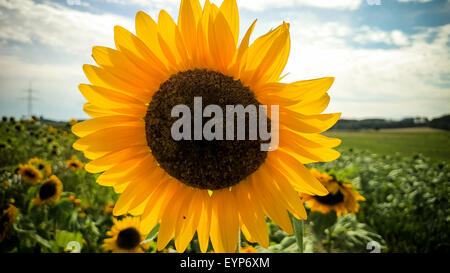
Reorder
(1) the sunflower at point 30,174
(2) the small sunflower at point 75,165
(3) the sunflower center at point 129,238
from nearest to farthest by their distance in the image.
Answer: (3) the sunflower center at point 129,238 → (1) the sunflower at point 30,174 → (2) the small sunflower at point 75,165

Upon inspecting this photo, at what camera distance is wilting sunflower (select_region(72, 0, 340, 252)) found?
650 mm

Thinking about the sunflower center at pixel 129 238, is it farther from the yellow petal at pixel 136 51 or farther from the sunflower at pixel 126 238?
the yellow petal at pixel 136 51

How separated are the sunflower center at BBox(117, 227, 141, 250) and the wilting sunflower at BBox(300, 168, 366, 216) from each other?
1090mm

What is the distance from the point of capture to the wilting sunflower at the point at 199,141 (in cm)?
65

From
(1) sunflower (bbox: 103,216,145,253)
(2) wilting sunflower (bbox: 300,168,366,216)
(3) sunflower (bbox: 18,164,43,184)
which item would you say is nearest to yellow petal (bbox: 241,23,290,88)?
(2) wilting sunflower (bbox: 300,168,366,216)

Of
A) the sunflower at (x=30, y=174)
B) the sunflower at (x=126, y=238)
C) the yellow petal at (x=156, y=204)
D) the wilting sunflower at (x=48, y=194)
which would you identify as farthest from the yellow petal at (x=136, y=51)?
the sunflower at (x=30, y=174)

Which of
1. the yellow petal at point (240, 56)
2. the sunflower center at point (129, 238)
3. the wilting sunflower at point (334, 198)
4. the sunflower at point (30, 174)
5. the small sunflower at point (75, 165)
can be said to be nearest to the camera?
the yellow petal at point (240, 56)

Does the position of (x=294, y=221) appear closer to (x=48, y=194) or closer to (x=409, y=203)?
(x=48, y=194)

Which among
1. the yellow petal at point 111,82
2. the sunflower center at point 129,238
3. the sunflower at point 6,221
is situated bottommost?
the sunflower center at point 129,238

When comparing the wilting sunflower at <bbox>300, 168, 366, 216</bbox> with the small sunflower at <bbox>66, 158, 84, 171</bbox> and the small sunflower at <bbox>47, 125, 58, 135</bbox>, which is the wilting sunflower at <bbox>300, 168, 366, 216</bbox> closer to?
the small sunflower at <bbox>66, 158, 84, 171</bbox>

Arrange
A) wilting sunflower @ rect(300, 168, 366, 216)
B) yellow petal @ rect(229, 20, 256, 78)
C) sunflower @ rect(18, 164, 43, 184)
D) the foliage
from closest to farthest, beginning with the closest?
1. yellow petal @ rect(229, 20, 256, 78)
2. wilting sunflower @ rect(300, 168, 366, 216)
3. the foliage
4. sunflower @ rect(18, 164, 43, 184)

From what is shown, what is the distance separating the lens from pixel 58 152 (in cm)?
373

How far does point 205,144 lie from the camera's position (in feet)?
2.29
